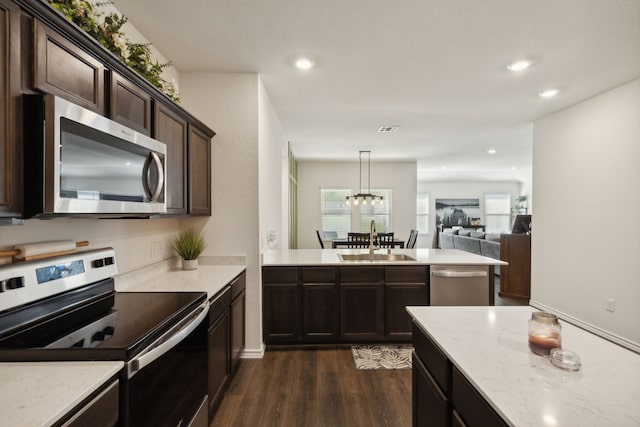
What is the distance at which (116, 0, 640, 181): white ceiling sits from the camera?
1.97 metres

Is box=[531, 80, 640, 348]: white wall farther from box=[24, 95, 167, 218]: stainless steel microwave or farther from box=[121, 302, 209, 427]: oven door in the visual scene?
box=[24, 95, 167, 218]: stainless steel microwave

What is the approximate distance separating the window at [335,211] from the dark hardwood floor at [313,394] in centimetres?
522

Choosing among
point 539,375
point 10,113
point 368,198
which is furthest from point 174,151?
point 368,198

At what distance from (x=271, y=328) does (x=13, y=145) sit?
8.35 ft

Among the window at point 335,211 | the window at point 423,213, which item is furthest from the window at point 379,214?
the window at point 423,213

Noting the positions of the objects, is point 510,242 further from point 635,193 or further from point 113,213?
point 113,213

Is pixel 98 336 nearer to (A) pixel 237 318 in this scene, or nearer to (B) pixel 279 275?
(A) pixel 237 318

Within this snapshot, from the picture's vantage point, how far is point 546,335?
3.48 ft

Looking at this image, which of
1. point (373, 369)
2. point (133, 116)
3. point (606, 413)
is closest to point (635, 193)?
point (373, 369)

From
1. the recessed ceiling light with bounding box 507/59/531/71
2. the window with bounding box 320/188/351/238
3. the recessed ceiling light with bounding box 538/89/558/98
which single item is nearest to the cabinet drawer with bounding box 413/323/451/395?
the recessed ceiling light with bounding box 507/59/531/71

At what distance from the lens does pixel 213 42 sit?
92.9 inches

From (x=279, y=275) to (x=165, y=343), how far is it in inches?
72.8

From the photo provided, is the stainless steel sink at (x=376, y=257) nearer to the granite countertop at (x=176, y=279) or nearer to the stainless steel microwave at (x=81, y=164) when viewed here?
the granite countertop at (x=176, y=279)

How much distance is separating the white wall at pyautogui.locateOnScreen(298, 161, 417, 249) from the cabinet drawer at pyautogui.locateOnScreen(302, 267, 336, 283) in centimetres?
486
